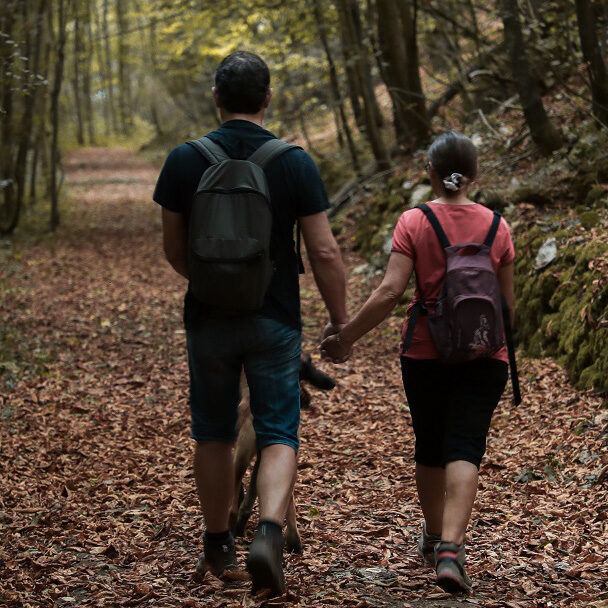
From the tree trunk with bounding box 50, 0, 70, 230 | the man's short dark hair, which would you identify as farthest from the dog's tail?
the tree trunk with bounding box 50, 0, 70, 230

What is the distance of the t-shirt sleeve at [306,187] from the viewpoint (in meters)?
3.23

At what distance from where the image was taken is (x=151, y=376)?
8.07 meters

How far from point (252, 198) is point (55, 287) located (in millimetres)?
9974

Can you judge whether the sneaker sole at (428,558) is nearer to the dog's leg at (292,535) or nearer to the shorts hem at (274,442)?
the dog's leg at (292,535)

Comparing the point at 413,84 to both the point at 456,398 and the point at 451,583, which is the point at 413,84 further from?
the point at 451,583

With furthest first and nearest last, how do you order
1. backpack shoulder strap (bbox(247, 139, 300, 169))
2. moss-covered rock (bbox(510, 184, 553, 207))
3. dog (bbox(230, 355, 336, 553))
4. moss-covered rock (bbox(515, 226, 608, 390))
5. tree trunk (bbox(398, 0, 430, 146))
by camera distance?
tree trunk (bbox(398, 0, 430, 146)), moss-covered rock (bbox(510, 184, 553, 207)), moss-covered rock (bbox(515, 226, 608, 390)), dog (bbox(230, 355, 336, 553)), backpack shoulder strap (bbox(247, 139, 300, 169))

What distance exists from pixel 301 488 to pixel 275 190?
271 centimetres

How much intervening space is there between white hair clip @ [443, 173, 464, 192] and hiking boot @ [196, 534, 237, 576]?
1.84 m

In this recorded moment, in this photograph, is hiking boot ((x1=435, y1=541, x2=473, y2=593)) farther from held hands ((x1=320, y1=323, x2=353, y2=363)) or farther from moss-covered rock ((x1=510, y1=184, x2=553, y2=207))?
moss-covered rock ((x1=510, y1=184, x2=553, y2=207))

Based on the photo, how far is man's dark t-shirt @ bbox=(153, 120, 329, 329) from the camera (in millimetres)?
3234

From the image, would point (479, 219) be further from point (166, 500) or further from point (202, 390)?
point (166, 500)

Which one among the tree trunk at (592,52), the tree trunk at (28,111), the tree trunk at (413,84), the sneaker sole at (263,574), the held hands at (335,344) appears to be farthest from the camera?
the tree trunk at (28,111)

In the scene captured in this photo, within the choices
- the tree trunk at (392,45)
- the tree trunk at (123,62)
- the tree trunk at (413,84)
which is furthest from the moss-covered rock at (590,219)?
the tree trunk at (123,62)

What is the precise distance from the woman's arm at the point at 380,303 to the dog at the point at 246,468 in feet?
1.36
